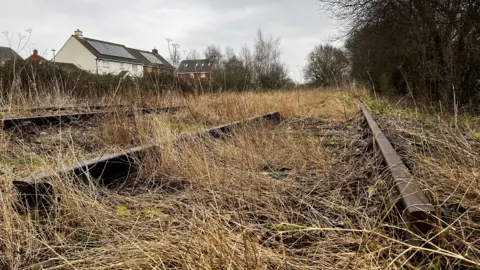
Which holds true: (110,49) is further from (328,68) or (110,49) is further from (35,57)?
(328,68)

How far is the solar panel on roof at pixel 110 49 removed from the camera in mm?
49244

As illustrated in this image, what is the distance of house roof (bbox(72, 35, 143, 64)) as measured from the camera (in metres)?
47.6

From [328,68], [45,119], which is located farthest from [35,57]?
[328,68]

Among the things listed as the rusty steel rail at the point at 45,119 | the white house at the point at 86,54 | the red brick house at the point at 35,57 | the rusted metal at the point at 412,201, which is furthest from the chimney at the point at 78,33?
the rusted metal at the point at 412,201

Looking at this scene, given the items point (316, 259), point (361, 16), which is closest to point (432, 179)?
point (316, 259)

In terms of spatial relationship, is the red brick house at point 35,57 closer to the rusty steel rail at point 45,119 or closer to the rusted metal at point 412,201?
the rusty steel rail at point 45,119

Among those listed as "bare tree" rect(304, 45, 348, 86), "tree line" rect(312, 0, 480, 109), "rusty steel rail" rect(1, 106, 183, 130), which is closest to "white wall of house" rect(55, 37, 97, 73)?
"bare tree" rect(304, 45, 348, 86)

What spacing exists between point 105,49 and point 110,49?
4.93 ft

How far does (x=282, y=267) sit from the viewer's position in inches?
50.1

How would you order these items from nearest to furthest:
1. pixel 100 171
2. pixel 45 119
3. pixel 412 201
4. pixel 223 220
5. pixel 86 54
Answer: pixel 412 201 → pixel 223 220 → pixel 100 171 → pixel 45 119 → pixel 86 54

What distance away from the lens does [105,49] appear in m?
51.4

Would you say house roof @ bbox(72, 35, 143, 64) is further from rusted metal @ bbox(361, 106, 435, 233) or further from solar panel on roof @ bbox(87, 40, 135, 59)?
rusted metal @ bbox(361, 106, 435, 233)

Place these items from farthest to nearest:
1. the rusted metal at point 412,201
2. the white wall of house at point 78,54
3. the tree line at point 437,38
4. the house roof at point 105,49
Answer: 1. the house roof at point 105,49
2. the white wall of house at point 78,54
3. the tree line at point 437,38
4. the rusted metal at point 412,201

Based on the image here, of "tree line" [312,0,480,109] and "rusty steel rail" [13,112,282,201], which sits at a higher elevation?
"tree line" [312,0,480,109]
